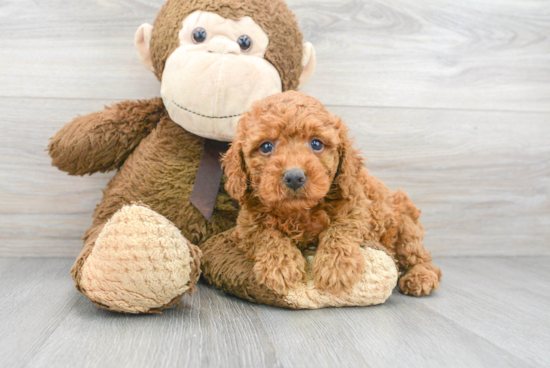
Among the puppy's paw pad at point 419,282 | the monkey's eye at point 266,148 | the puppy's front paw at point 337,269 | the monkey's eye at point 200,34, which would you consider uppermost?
the monkey's eye at point 200,34

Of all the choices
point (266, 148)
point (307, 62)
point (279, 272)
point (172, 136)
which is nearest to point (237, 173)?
point (266, 148)

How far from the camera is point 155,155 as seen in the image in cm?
113

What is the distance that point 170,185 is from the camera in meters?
1.12

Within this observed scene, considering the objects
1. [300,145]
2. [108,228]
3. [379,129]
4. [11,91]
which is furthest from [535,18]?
[11,91]

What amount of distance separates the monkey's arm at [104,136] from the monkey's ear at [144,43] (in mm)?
106

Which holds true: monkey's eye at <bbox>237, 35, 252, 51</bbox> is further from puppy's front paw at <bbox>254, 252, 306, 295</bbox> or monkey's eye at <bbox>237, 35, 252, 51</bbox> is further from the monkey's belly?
puppy's front paw at <bbox>254, 252, 306, 295</bbox>

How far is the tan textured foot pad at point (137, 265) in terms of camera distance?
0.78 metres

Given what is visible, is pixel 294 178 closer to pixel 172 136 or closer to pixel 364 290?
pixel 364 290

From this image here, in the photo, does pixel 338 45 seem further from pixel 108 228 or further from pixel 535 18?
pixel 108 228

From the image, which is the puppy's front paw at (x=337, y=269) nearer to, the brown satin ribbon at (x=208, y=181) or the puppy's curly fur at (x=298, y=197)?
the puppy's curly fur at (x=298, y=197)

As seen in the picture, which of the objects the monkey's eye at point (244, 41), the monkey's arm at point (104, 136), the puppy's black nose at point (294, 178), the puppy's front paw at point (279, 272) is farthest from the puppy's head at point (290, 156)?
the monkey's arm at point (104, 136)

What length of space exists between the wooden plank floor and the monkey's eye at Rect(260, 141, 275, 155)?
32 cm

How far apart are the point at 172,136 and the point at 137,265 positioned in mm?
453

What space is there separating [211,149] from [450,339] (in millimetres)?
690
